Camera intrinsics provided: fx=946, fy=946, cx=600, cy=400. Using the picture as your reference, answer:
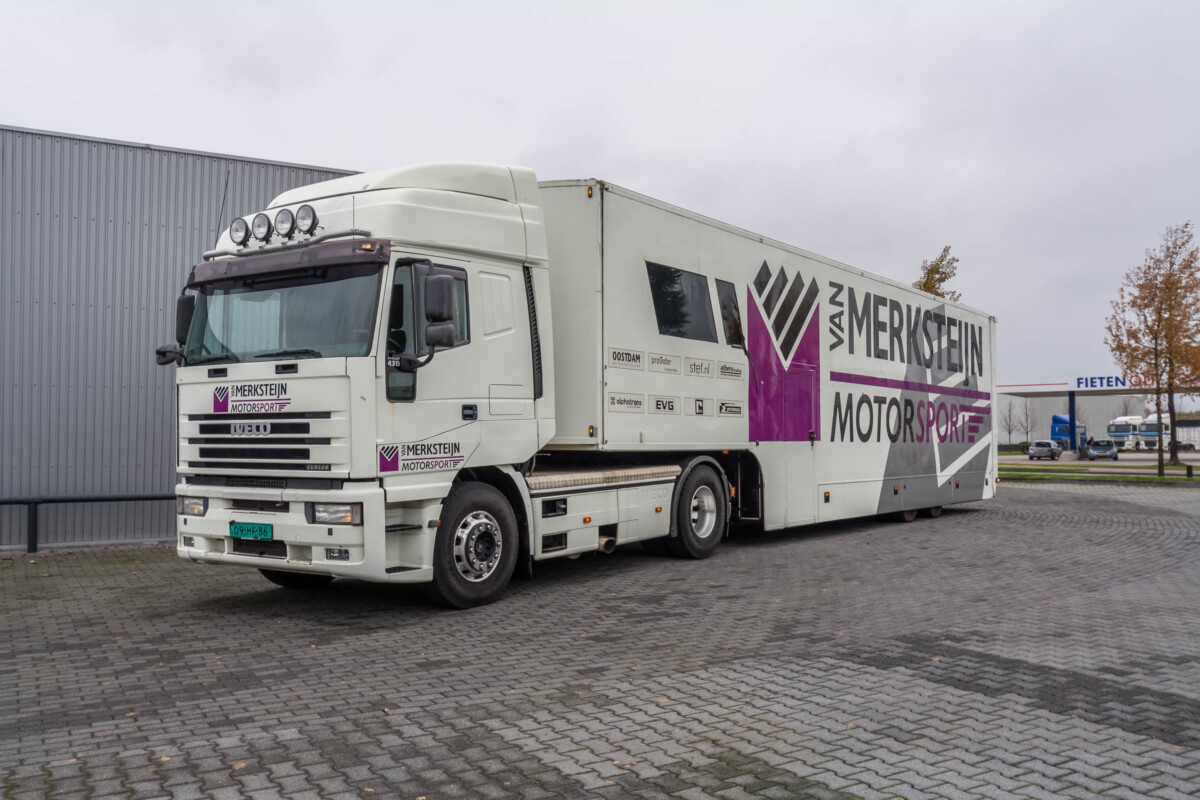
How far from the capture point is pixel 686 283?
10.4 metres

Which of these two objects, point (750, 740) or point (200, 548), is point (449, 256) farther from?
point (750, 740)

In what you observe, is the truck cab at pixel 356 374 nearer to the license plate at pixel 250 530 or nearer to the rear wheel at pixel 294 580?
the license plate at pixel 250 530

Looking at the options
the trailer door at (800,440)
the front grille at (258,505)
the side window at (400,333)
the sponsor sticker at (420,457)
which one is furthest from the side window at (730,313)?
the front grille at (258,505)

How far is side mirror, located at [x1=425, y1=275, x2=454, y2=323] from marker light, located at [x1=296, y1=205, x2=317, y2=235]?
1.12 metres

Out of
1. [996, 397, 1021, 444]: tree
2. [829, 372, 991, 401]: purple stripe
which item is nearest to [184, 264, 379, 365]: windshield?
[829, 372, 991, 401]: purple stripe

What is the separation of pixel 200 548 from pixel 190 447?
0.83 meters

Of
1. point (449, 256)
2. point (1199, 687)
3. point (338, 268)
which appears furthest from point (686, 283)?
point (1199, 687)

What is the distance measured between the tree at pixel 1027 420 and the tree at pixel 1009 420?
0.31 m

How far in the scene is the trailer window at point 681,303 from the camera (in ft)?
32.5

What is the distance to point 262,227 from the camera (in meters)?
7.75

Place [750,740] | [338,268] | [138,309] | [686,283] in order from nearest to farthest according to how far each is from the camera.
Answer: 1. [750,740]
2. [338,268]
3. [686,283]
4. [138,309]

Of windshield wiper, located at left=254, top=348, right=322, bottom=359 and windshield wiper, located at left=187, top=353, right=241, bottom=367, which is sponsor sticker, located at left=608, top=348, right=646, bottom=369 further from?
windshield wiper, located at left=187, top=353, right=241, bottom=367

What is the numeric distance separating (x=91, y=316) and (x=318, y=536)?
6.86m

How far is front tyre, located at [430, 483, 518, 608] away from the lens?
7.52 metres
